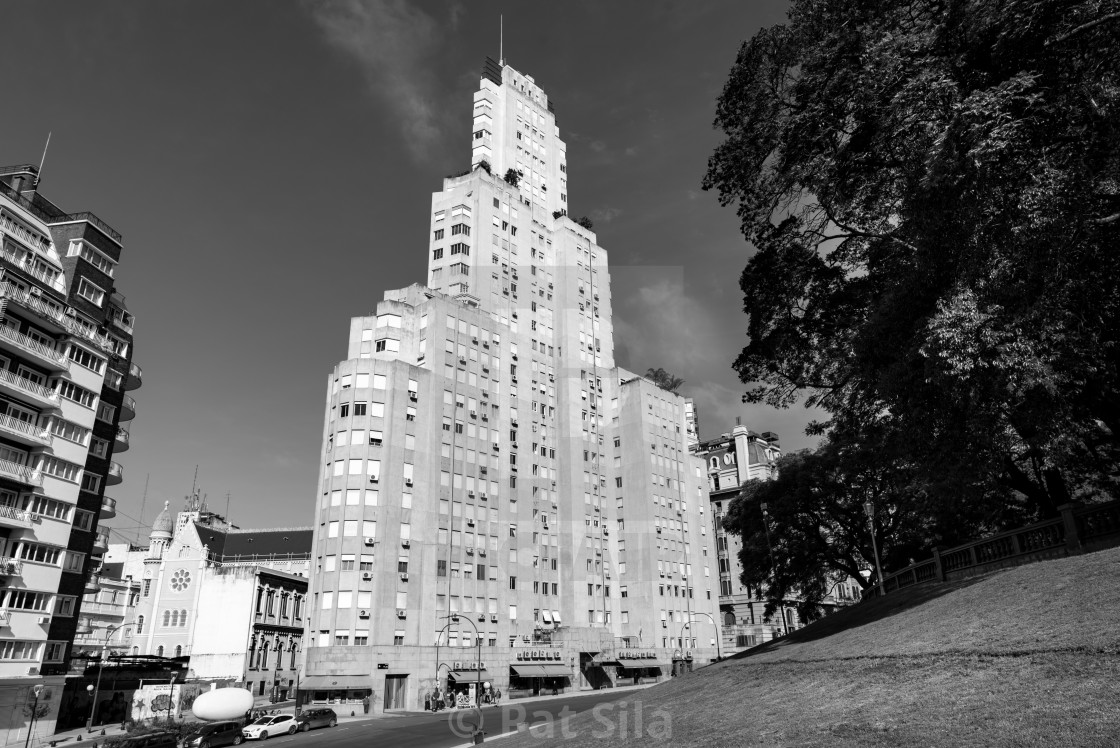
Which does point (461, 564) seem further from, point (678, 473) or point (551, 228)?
point (551, 228)

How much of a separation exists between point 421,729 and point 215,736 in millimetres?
11645

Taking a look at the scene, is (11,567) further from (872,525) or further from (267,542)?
(267,542)

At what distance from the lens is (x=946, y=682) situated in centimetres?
1452

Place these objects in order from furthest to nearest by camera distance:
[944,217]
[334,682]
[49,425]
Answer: [334,682] → [49,425] → [944,217]

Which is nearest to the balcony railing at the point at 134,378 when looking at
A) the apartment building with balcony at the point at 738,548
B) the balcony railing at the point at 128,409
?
the balcony railing at the point at 128,409

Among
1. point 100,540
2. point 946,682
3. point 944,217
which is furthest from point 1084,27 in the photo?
point 100,540

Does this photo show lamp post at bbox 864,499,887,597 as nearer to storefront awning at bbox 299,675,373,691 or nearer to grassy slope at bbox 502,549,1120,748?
grassy slope at bbox 502,549,1120,748

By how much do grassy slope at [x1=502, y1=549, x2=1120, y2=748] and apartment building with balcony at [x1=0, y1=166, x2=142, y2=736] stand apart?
4345 cm

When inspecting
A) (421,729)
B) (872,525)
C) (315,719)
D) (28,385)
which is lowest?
(421,729)

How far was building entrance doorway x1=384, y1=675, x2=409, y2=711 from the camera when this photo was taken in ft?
210

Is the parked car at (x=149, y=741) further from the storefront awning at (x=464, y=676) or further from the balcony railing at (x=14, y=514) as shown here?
the storefront awning at (x=464, y=676)

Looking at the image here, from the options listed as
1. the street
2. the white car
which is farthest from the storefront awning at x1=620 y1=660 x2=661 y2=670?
the white car

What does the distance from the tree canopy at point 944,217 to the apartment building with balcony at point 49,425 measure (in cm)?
5085

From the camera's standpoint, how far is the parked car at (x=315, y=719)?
161 feet
